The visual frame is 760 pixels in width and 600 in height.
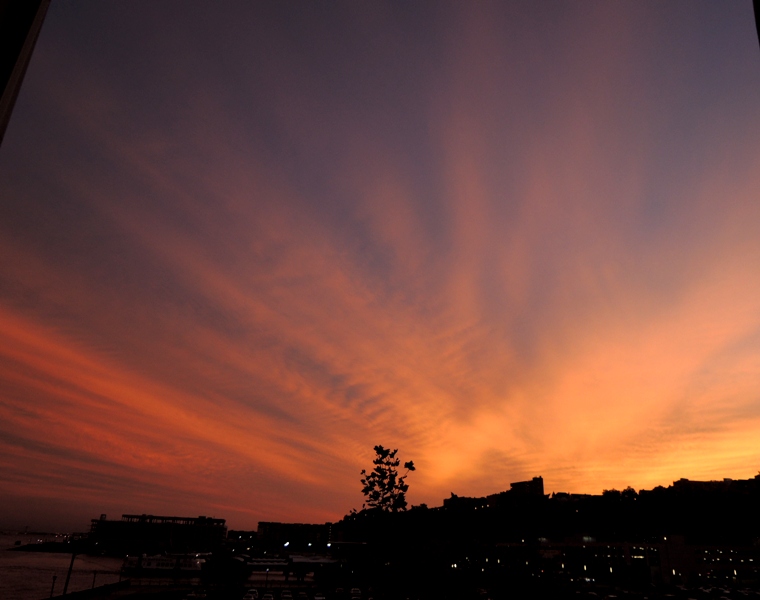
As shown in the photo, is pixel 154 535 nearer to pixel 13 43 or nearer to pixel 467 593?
pixel 467 593

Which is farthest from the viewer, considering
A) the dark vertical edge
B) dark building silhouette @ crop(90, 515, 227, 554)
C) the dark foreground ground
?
dark building silhouette @ crop(90, 515, 227, 554)

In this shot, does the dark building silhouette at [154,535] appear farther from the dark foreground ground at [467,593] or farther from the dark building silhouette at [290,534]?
the dark foreground ground at [467,593]

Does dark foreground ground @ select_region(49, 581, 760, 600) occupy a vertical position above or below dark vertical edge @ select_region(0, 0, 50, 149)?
below

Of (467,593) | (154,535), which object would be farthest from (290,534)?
(467,593)

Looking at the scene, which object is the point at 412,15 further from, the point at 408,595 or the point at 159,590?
the point at 159,590

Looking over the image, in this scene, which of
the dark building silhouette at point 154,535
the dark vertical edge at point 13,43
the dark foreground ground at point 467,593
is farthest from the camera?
the dark building silhouette at point 154,535

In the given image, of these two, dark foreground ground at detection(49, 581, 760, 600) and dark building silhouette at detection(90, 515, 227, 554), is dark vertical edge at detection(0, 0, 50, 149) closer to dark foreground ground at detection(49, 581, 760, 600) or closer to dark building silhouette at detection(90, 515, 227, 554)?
dark foreground ground at detection(49, 581, 760, 600)

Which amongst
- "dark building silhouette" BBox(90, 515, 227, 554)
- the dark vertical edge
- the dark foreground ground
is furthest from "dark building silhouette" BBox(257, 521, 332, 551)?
the dark vertical edge

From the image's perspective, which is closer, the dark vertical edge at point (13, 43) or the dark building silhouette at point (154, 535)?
the dark vertical edge at point (13, 43)

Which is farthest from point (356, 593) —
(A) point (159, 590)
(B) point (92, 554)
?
(B) point (92, 554)

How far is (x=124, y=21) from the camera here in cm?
434

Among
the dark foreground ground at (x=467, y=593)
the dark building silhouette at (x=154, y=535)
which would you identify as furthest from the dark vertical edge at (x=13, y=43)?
the dark building silhouette at (x=154, y=535)

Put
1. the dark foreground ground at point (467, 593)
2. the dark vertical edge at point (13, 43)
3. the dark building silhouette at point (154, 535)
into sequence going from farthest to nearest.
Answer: the dark building silhouette at point (154, 535)
the dark foreground ground at point (467, 593)
the dark vertical edge at point (13, 43)

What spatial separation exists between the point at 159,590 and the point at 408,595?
1165 inches
